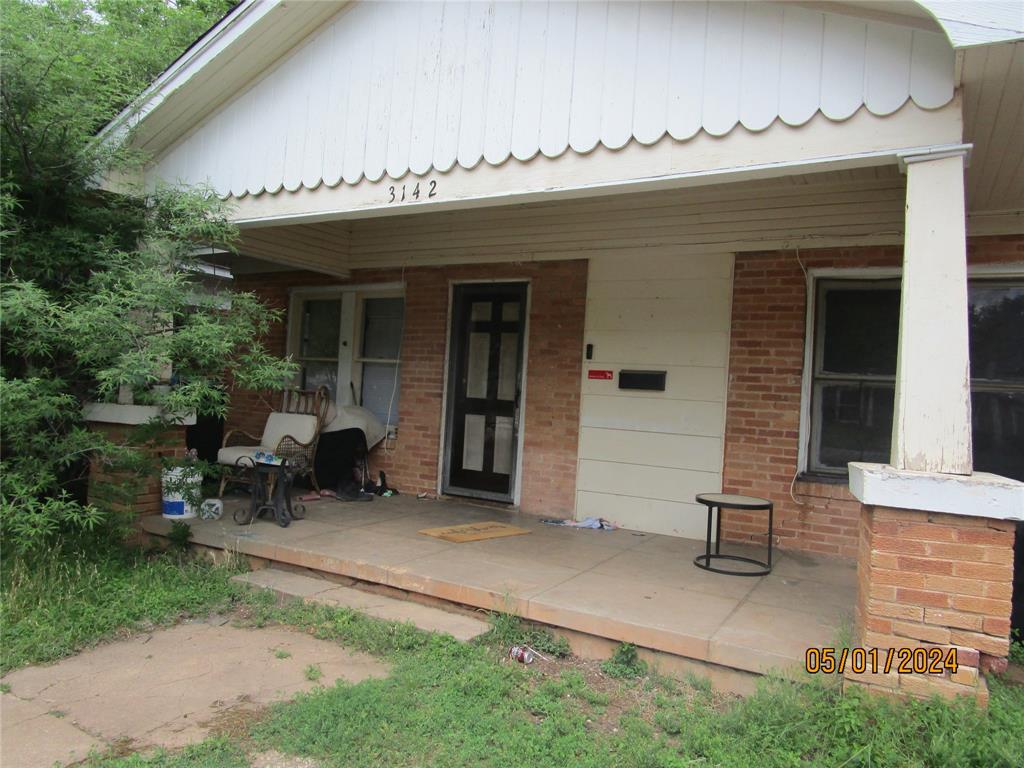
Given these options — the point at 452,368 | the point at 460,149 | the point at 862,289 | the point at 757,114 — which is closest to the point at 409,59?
the point at 460,149

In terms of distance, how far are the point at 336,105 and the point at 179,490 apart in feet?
10.0

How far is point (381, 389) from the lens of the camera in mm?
7574

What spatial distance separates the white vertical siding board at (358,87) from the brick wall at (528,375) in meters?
2.22

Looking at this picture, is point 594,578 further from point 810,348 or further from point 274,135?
point 274,135

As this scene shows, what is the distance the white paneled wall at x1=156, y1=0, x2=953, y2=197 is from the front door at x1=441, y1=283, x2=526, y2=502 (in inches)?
94.4

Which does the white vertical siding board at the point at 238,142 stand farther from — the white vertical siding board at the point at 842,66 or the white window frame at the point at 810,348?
the white window frame at the point at 810,348

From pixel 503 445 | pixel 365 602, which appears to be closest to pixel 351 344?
pixel 503 445

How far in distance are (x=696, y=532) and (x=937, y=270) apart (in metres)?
3.24

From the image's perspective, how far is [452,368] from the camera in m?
6.99

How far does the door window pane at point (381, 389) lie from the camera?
7383 millimetres

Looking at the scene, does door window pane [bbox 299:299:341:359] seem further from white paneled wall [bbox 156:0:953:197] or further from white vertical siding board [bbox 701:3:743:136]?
white vertical siding board [bbox 701:3:743:136]

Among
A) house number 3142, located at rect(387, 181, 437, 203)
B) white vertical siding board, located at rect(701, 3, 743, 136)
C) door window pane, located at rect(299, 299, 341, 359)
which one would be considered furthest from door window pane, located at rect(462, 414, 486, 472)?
white vertical siding board, located at rect(701, 3, 743, 136)

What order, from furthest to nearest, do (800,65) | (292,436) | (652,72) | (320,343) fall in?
(320,343) → (292,436) → (652,72) → (800,65)
